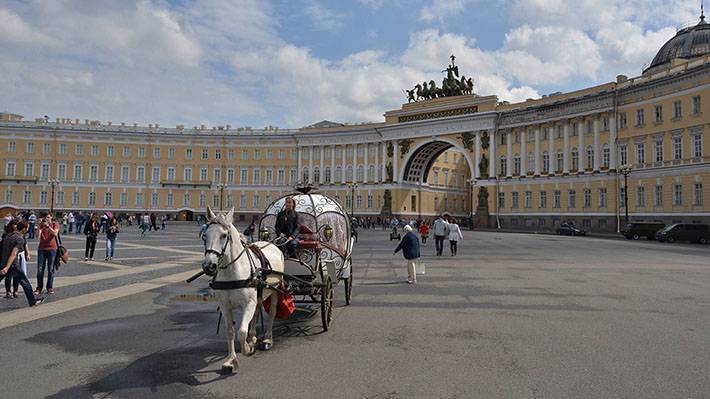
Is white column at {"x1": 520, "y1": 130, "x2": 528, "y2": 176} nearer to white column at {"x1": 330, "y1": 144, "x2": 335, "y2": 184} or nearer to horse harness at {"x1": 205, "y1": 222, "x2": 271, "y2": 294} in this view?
white column at {"x1": 330, "y1": 144, "x2": 335, "y2": 184}

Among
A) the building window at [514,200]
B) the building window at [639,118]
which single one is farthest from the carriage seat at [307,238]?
the building window at [514,200]

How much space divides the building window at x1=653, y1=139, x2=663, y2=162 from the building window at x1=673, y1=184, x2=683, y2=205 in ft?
10.3

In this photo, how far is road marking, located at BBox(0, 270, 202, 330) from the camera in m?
9.02

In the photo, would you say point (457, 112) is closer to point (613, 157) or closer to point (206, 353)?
point (613, 157)

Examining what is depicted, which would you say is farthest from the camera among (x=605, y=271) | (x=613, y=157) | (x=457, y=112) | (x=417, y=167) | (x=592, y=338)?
(x=417, y=167)

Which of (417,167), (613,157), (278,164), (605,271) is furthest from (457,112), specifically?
(605,271)

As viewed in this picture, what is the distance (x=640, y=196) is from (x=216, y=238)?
51.2 metres

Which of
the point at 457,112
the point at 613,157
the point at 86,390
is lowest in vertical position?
the point at 86,390

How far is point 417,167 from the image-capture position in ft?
252

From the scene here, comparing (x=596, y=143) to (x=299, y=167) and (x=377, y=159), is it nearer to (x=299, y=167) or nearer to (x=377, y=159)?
(x=377, y=159)

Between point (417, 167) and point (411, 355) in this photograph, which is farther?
point (417, 167)

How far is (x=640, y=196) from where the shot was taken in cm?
4847

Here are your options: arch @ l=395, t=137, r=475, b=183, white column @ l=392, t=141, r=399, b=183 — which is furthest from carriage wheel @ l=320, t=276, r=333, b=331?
white column @ l=392, t=141, r=399, b=183

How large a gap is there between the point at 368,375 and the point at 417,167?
7166 centimetres
